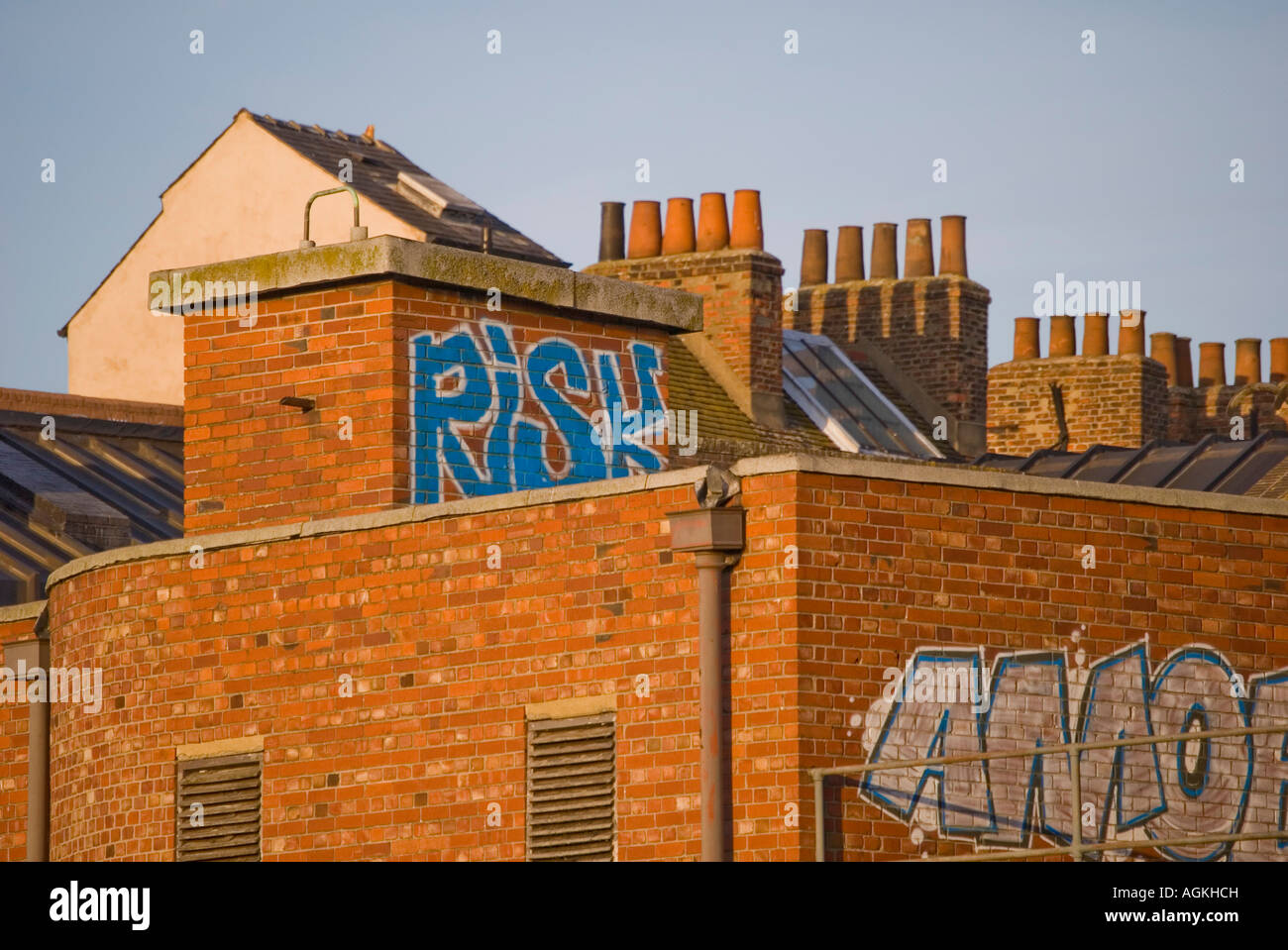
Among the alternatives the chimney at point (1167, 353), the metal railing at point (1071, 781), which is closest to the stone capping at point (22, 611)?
the metal railing at point (1071, 781)

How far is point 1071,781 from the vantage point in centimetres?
1579

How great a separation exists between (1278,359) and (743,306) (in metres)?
17.5

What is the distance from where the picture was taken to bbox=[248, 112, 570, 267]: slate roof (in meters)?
36.2

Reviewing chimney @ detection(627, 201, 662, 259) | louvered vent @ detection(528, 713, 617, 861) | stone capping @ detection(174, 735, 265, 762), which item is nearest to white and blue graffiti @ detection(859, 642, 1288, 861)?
louvered vent @ detection(528, 713, 617, 861)

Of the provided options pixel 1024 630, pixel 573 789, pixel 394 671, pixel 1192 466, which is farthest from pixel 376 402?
pixel 1192 466

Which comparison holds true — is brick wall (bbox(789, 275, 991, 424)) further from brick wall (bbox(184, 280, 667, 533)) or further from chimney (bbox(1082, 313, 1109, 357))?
brick wall (bbox(184, 280, 667, 533))

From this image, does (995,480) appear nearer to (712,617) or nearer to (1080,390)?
(712,617)

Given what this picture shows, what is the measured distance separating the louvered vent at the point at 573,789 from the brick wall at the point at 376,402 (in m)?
3.28

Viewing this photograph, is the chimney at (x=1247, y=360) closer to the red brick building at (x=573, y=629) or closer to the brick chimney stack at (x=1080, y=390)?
the brick chimney stack at (x=1080, y=390)

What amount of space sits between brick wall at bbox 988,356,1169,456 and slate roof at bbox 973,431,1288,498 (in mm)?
6740

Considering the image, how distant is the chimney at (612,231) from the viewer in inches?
1438

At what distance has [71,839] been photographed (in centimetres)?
2042
